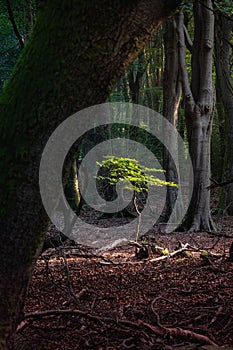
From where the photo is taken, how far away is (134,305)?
10.8 ft

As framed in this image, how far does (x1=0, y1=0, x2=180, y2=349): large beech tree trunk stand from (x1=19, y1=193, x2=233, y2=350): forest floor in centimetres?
67

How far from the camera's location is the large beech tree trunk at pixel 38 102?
2098 mm

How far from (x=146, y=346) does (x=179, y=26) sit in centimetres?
1143

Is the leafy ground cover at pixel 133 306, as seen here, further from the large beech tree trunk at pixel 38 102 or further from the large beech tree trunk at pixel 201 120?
the large beech tree trunk at pixel 201 120

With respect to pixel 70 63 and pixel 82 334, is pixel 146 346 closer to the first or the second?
pixel 82 334

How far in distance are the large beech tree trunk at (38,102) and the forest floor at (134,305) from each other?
0.67 metres

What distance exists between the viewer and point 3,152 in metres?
2.13

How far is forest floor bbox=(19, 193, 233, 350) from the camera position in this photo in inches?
103

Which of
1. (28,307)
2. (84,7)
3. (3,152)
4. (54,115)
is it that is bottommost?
(28,307)

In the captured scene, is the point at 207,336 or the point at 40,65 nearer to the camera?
the point at 40,65

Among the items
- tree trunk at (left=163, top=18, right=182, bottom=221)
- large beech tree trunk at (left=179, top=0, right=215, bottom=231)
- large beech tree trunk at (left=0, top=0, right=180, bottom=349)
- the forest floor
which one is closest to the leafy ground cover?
the forest floor

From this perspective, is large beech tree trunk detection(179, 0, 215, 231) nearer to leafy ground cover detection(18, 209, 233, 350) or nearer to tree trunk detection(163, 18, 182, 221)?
tree trunk detection(163, 18, 182, 221)

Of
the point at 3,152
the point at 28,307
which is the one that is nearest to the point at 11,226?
the point at 3,152

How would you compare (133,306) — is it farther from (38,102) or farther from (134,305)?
(38,102)
